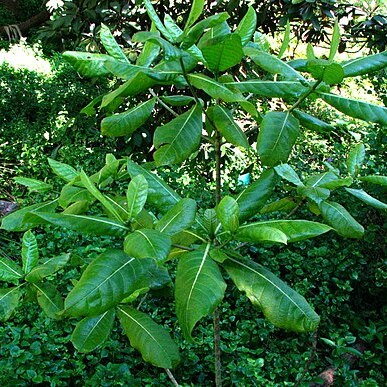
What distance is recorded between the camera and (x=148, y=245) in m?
1.06

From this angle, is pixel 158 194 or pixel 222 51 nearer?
pixel 222 51

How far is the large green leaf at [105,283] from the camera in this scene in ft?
3.43

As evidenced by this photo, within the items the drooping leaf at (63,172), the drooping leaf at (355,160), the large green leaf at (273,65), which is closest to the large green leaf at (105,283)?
the drooping leaf at (63,172)

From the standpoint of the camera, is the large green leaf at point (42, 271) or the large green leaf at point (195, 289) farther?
the large green leaf at point (42, 271)

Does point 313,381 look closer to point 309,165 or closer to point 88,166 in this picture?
→ point 309,165

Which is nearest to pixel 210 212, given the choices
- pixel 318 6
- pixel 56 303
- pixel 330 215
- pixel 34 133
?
pixel 330 215

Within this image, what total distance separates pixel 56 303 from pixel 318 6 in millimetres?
3326

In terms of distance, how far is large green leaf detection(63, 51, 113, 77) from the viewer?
4.22ft

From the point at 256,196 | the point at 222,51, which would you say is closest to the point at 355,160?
the point at 256,196

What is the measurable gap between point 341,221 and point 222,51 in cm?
51

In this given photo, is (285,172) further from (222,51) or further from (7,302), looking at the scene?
(7,302)

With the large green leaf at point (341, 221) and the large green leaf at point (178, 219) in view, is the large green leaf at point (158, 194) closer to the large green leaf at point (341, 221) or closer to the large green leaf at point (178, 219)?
the large green leaf at point (178, 219)

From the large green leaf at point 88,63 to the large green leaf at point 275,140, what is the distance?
364 mm

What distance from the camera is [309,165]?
14.9ft
